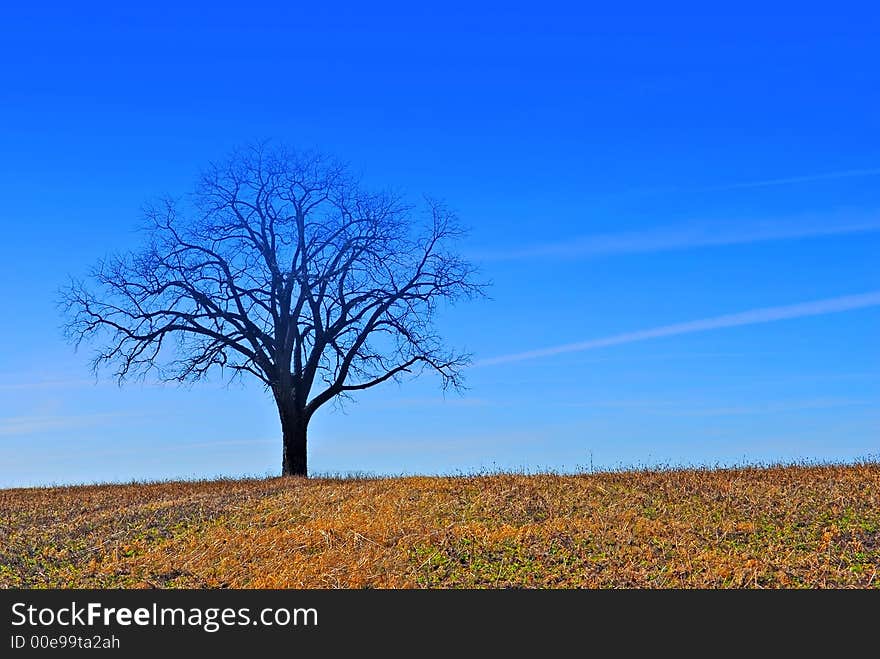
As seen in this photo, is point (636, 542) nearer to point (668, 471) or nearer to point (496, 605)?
point (496, 605)

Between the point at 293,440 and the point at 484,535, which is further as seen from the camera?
the point at 293,440

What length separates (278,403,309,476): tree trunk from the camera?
26.7 metres

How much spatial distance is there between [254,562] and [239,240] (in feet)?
53.3

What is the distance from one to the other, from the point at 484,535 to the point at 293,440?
1358 cm

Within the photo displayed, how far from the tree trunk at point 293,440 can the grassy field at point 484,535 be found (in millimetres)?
6733

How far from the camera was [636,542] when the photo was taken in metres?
13.7

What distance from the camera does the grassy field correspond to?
12.3 m

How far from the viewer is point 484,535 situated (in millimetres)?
14102

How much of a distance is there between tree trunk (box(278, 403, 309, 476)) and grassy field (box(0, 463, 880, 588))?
6733mm

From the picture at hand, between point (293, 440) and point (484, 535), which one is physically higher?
point (293, 440)

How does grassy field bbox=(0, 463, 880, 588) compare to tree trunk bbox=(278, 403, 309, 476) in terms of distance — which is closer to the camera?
grassy field bbox=(0, 463, 880, 588)

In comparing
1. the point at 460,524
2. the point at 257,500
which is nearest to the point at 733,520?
the point at 460,524

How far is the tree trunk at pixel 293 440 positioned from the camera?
87.5 ft

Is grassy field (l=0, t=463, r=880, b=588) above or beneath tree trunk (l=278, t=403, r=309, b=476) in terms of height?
beneath
